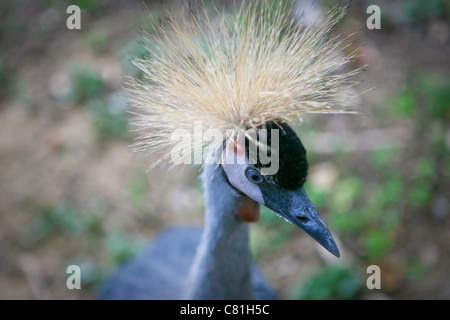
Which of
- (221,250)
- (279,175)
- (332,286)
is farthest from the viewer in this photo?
(332,286)

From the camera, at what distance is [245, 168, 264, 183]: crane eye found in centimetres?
96

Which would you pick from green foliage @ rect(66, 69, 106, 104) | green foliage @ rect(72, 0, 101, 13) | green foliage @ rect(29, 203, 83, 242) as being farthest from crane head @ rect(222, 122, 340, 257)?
green foliage @ rect(72, 0, 101, 13)

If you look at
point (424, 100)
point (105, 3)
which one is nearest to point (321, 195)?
point (424, 100)

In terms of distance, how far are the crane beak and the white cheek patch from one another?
2 cm

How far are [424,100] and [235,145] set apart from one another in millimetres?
1744

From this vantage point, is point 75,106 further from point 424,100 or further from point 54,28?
point 424,100

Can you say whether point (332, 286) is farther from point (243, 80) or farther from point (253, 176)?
point (243, 80)

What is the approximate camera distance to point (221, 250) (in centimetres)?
113

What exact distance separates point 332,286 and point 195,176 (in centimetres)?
87

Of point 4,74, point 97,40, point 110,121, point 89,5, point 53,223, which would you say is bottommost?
point 53,223

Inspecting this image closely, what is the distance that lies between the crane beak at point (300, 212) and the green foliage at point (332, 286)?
0.91 m

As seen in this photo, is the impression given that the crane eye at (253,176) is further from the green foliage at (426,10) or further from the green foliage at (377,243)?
the green foliage at (426,10)

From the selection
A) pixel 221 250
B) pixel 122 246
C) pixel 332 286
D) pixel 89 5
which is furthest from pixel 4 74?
pixel 332 286

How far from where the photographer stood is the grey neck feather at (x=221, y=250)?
42.0 inches
